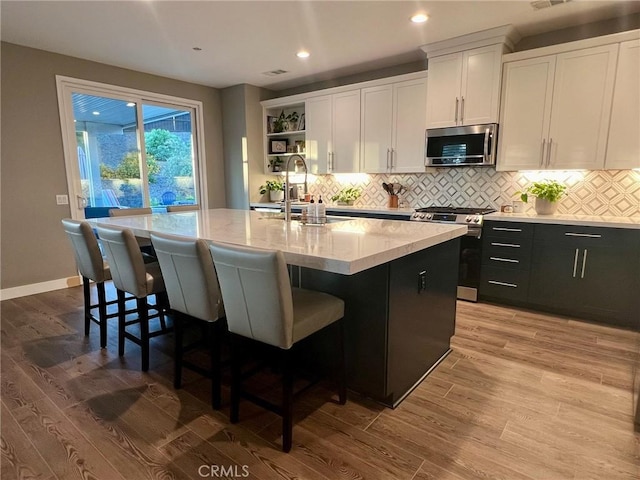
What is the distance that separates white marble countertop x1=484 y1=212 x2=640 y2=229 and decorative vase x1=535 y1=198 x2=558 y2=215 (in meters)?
0.06

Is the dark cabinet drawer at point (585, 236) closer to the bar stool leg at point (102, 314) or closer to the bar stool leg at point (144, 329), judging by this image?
the bar stool leg at point (144, 329)

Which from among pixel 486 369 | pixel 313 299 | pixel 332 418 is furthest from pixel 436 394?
pixel 313 299

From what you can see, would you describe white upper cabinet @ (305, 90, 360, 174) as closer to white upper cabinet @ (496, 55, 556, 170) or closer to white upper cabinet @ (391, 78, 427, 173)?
white upper cabinet @ (391, 78, 427, 173)

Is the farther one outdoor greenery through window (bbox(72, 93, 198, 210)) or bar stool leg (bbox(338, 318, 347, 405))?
outdoor greenery through window (bbox(72, 93, 198, 210))

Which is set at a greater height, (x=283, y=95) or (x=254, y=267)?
(x=283, y=95)

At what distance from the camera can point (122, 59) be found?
439 cm

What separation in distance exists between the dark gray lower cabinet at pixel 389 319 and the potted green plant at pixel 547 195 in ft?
6.26

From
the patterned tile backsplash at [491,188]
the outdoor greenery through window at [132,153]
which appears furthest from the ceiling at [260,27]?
the patterned tile backsplash at [491,188]

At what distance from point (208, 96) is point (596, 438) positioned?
6.03 metres

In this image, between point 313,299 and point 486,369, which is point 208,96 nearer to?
point 313,299

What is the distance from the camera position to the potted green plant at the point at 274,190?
596cm

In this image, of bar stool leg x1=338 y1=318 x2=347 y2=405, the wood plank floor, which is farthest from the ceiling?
the wood plank floor

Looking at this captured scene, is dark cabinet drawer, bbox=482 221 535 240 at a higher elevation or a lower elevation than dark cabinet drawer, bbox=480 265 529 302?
higher

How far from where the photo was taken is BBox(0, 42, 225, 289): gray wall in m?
3.89
